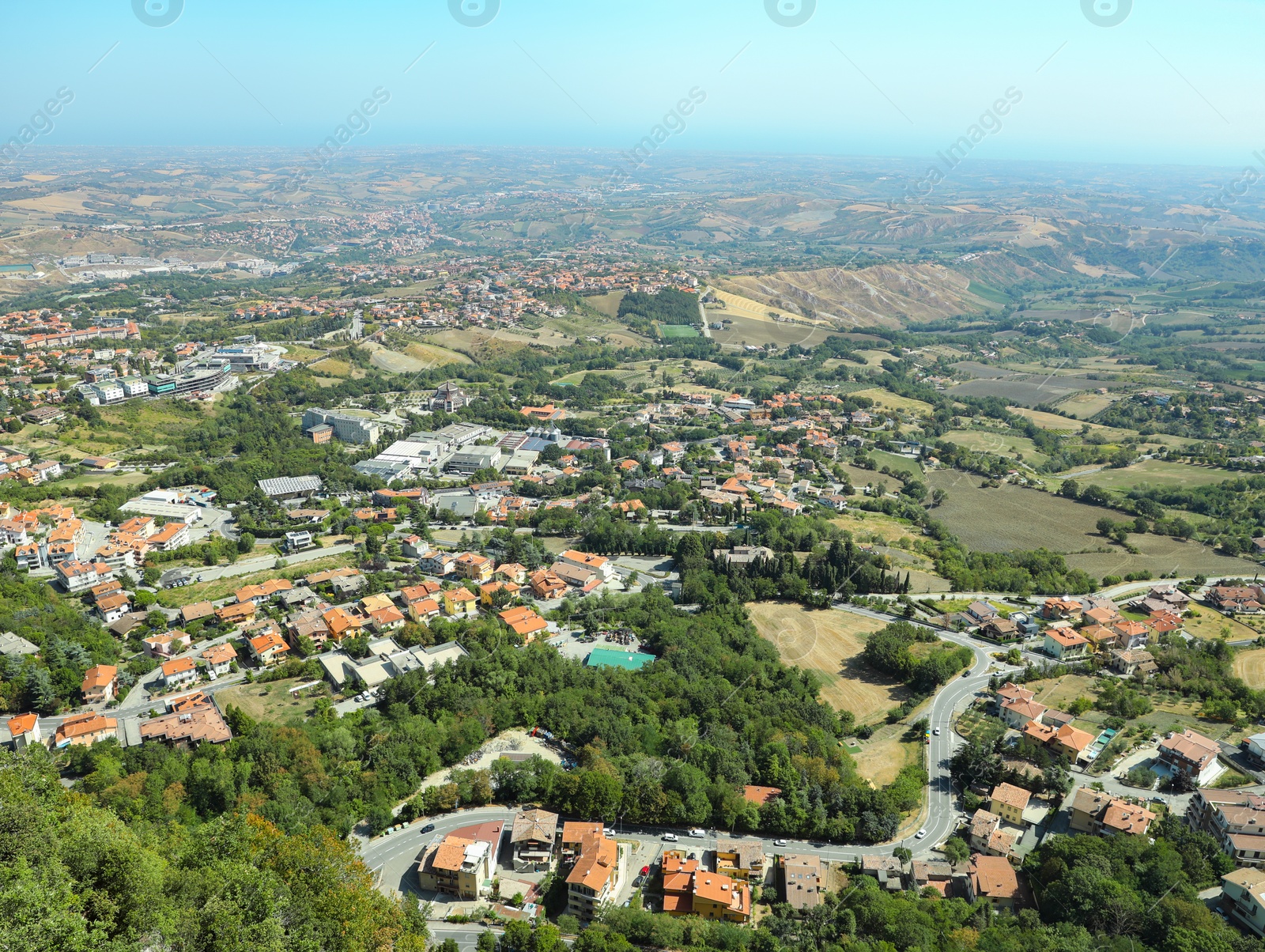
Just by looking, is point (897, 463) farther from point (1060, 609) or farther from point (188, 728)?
point (188, 728)

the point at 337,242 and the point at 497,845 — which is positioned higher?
the point at 337,242

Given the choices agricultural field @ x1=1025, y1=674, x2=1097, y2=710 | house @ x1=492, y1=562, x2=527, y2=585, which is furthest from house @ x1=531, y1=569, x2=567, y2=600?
agricultural field @ x1=1025, y1=674, x2=1097, y2=710

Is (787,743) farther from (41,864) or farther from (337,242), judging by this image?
(337,242)

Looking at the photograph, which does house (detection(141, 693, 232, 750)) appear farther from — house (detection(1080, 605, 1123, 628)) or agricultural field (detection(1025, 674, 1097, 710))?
house (detection(1080, 605, 1123, 628))

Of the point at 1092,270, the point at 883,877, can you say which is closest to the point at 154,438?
the point at 883,877

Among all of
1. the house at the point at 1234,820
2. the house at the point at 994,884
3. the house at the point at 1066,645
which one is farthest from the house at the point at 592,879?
the house at the point at 1066,645

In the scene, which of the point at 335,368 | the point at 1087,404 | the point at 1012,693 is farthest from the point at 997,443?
the point at 335,368

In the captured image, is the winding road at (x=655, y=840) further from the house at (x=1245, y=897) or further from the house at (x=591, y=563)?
the house at (x=591, y=563)
